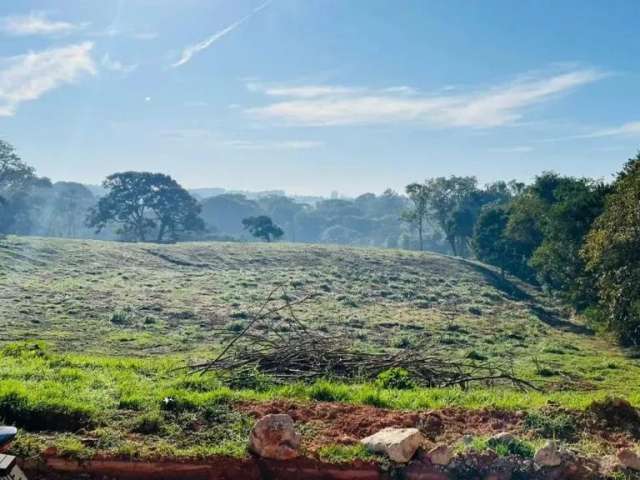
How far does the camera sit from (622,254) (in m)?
21.9

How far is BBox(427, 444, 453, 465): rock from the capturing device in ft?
18.8

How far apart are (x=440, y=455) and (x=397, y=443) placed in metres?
0.45

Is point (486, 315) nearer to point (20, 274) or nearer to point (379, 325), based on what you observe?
point (379, 325)

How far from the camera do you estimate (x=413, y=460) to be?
229 inches

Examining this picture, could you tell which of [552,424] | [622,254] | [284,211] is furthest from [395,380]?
[284,211]

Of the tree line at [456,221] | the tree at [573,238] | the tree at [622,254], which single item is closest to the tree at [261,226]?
the tree line at [456,221]

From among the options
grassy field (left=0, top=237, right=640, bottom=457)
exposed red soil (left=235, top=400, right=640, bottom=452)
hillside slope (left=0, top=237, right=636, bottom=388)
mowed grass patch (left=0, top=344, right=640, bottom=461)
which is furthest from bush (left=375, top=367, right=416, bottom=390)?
hillside slope (left=0, top=237, right=636, bottom=388)

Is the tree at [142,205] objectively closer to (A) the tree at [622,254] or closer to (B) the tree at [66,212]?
(B) the tree at [66,212]

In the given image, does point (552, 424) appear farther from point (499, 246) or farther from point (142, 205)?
point (142, 205)

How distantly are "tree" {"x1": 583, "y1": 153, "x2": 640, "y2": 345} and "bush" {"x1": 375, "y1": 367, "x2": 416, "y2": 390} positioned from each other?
1486 centimetres

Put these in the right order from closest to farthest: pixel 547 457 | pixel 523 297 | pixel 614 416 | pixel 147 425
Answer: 1. pixel 547 457
2. pixel 147 425
3. pixel 614 416
4. pixel 523 297

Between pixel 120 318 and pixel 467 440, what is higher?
pixel 467 440

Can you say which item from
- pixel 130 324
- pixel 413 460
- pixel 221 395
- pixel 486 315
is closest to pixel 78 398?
pixel 221 395

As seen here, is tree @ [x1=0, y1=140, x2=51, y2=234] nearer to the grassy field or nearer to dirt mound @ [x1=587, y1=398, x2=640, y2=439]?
the grassy field
